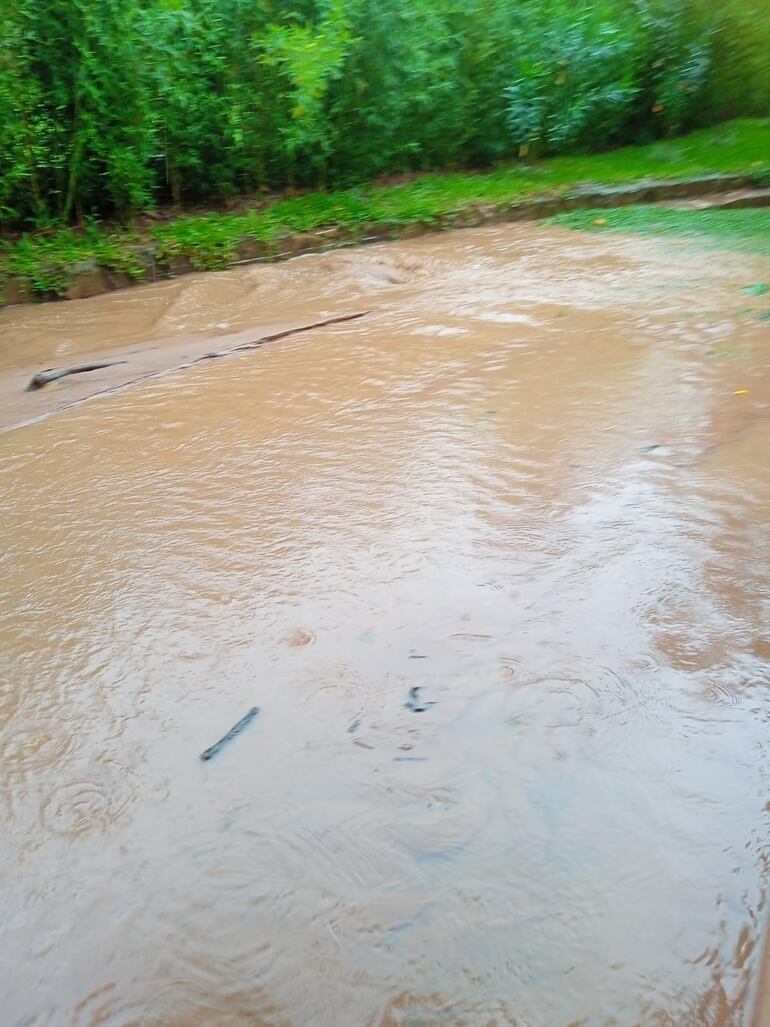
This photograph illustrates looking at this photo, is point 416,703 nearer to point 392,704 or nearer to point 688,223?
point 392,704

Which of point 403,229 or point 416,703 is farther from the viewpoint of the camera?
point 403,229

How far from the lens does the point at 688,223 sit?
8375 mm

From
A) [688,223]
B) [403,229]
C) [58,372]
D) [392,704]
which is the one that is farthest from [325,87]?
[392,704]

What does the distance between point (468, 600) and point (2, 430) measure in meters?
2.97

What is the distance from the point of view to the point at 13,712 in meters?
2.44

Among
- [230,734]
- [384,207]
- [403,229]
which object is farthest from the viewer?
[384,207]

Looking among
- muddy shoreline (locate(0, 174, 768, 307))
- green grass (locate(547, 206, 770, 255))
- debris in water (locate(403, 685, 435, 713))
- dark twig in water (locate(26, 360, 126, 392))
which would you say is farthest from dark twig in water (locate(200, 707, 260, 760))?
green grass (locate(547, 206, 770, 255))

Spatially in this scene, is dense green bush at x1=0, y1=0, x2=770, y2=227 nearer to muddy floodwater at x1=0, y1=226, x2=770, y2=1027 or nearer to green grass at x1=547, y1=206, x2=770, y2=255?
green grass at x1=547, y1=206, x2=770, y2=255

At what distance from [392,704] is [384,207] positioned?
24.6 ft

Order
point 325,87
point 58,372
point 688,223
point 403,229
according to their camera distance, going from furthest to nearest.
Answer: point 403,229 → point 325,87 → point 688,223 → point 58,372

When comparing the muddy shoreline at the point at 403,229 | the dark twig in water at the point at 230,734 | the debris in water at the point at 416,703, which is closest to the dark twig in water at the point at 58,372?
the muddy shoreline at the point at 403,229

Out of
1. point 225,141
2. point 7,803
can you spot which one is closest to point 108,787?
point 7,803

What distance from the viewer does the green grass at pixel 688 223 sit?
7.65m

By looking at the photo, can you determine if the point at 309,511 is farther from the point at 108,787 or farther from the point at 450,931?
the point at 450,931
